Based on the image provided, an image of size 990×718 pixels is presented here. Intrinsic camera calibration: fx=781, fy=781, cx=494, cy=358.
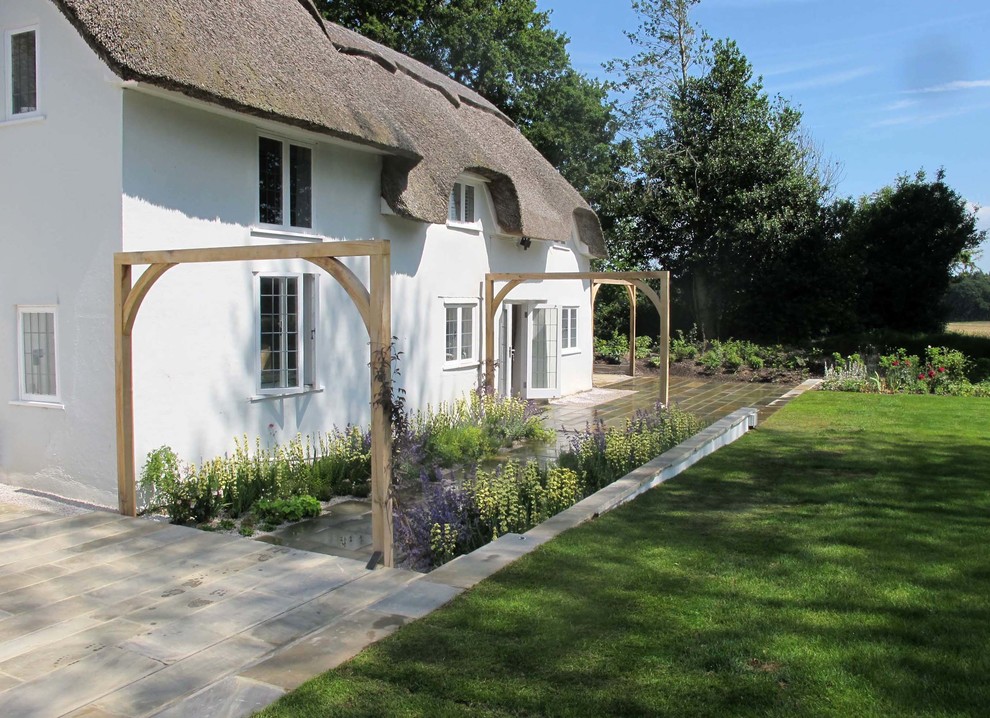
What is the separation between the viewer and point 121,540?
6.59 m

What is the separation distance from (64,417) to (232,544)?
2.62m

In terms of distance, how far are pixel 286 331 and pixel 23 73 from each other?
147 inches

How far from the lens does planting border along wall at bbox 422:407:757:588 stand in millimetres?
5391

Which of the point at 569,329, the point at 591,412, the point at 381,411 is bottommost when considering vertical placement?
the point at 591,412

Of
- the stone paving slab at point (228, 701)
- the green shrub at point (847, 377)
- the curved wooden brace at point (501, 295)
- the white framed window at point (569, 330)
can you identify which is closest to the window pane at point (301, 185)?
the curved wooden brace at point (501, 295)

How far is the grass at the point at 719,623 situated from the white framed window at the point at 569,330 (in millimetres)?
10326

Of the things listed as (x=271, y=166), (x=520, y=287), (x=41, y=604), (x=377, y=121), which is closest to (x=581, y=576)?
(x=41, y=604)

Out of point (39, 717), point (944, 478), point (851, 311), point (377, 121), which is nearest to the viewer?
point (39, 717)

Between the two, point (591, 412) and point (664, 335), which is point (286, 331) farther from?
point (591, 412)

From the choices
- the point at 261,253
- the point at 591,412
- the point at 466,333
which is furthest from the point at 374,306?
the point at 591,412

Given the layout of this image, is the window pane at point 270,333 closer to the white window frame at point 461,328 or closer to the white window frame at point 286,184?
the white window frame at point 286,184

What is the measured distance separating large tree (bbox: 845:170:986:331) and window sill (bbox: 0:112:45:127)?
24796 mm

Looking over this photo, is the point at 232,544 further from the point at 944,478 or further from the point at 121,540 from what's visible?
the point at 944,478

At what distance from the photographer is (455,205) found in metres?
13.5
